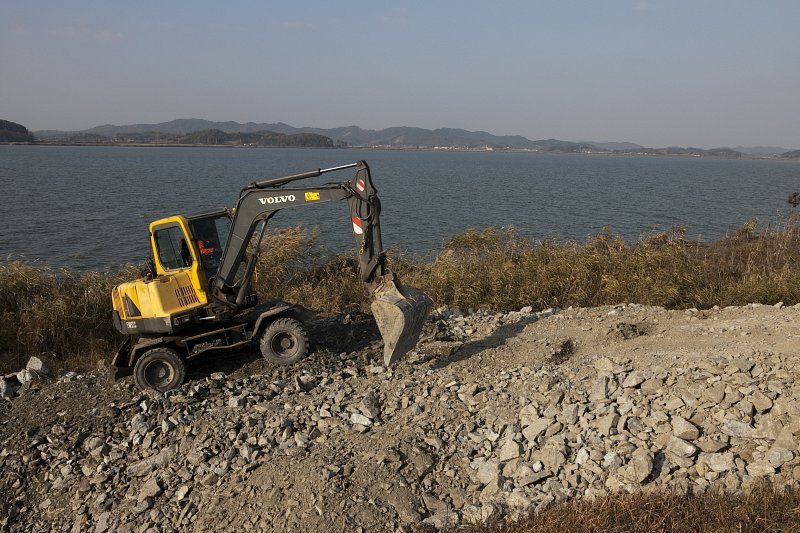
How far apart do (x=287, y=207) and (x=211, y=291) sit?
1.80 meters

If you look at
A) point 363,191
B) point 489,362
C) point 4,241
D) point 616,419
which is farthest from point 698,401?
point 4,241

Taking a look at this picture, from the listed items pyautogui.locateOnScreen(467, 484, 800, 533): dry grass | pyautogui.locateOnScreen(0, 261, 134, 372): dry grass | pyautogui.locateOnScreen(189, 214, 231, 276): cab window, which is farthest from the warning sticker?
pyautogui.locateOnScreen(0, 261, 134, 372): dry grass

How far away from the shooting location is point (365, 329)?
32.9 ft

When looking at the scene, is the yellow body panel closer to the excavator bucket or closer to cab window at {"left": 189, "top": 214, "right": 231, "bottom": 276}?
cab window at {"left": 189, "top": 214, "right": 231, "bottom": 276}

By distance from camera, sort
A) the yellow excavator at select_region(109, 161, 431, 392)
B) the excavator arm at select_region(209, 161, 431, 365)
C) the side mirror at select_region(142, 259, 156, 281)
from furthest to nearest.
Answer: the side mirror at select_region(142, 259, 156, 281) → the yellow excavator at select_region(109, 161, 431, 392) → the excavator arm at select_region(209, 161, 431, 365)

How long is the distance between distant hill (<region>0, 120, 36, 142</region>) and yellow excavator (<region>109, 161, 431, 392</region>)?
553 ft

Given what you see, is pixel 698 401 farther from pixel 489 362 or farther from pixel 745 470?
pixel 489 362

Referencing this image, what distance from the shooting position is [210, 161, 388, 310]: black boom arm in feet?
25.9

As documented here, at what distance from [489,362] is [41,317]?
813cm

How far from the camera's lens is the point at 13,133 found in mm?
152250

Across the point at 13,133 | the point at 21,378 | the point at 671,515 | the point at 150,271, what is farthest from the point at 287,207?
the point at 13,133

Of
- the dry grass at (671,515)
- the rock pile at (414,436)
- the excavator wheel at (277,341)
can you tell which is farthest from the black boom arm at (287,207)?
the dry grass at (671,515)

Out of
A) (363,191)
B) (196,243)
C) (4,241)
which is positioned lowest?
(4,241)

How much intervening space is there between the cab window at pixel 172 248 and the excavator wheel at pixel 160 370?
1.25m
